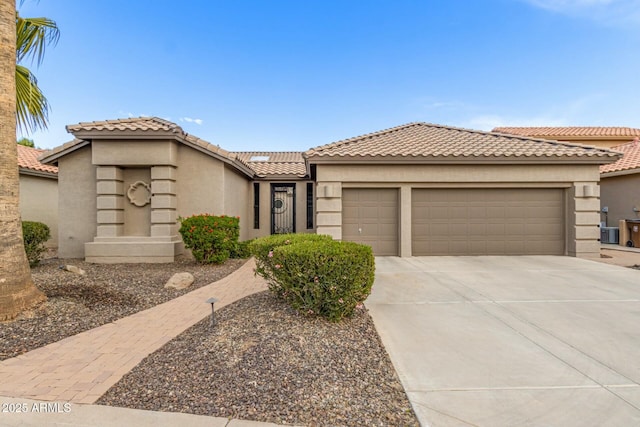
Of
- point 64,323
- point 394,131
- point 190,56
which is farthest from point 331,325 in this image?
point 190,56

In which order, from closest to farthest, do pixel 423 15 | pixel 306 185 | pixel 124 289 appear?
pixel 124 289 < pixel 423 15 < pixel 306 185

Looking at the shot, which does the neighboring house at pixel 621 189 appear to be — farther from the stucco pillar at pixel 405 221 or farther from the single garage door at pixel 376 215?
the single garage door at pixel 376 215

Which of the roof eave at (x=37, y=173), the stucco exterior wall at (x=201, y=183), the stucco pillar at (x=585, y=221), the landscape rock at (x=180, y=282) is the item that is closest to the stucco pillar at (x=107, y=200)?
→ the stucco exterior wall at (x=201, y=183)

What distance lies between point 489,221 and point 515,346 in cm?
738

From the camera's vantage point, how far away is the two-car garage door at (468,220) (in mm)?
10008

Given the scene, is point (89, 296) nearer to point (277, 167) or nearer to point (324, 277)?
point (324, 277)

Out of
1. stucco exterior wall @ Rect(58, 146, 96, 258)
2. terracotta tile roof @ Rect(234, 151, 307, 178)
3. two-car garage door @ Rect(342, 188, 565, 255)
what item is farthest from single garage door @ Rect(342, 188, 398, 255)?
stucco exterior wall @ Rect(58, 146, 96, 258)

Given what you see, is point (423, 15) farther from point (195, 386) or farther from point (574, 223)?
point (195, 386)

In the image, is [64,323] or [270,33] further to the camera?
[270,33]

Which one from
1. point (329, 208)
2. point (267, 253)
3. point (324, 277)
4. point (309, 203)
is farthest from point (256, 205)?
point (324, 277)

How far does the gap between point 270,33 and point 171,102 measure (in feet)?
21.7

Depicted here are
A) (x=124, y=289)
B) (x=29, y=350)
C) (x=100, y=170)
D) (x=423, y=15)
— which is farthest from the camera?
(x=423, y=15)

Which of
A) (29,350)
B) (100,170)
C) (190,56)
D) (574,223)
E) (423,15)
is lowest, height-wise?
(29,350)

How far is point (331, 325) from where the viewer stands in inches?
155
